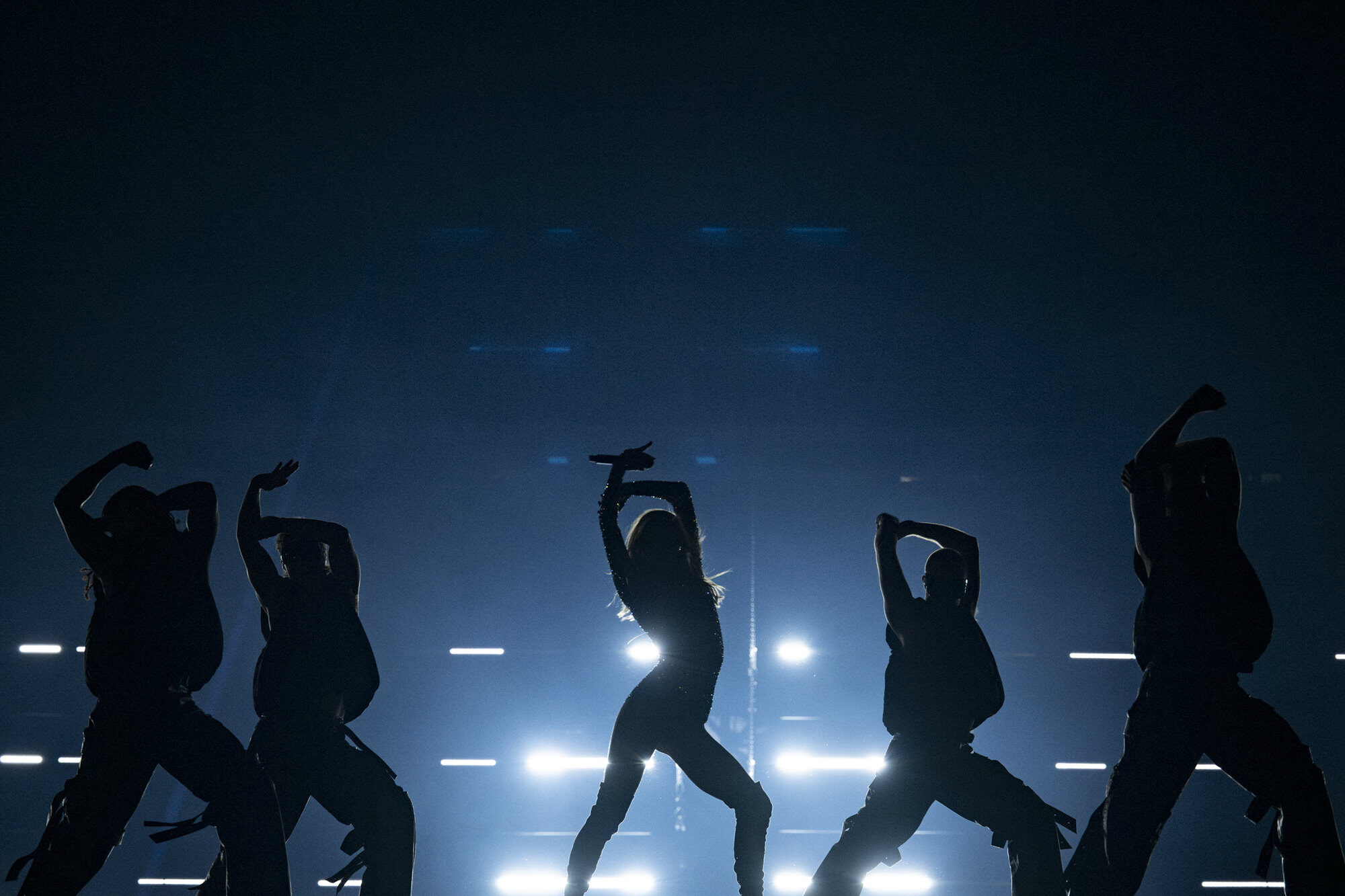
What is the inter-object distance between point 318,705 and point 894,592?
7.18ft

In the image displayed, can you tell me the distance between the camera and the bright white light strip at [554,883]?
14.9 ft

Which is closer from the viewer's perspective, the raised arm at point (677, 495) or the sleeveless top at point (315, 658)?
the sleeveless top at point (315, 658)

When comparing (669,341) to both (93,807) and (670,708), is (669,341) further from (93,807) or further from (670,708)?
(93,807)

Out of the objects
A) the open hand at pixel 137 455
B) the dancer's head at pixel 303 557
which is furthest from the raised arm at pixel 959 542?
the open hand at pixel 137 455

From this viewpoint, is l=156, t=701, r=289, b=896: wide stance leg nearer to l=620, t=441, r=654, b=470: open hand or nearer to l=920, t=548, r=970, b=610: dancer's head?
l=620, t=441, r=654, b=470: open hand

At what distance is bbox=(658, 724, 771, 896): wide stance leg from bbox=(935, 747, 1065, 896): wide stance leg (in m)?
0.66

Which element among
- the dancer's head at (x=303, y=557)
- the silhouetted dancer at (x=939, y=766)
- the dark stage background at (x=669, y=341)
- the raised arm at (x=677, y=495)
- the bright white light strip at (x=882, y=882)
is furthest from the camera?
the dark stage background at (x=669, y=341)

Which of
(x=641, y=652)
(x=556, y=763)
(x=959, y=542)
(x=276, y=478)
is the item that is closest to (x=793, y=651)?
(x=641, y=652)

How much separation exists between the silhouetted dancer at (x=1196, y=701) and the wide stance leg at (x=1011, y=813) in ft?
0.48

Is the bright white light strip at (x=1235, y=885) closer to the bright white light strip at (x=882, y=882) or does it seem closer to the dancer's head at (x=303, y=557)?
the bright white light strip at (x=882, y=882)

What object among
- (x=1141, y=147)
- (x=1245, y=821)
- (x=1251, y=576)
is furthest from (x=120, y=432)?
(x=1245, y=821)

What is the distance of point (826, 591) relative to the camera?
229 inches

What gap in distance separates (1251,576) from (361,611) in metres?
5.67

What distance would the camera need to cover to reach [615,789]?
2.71 m
